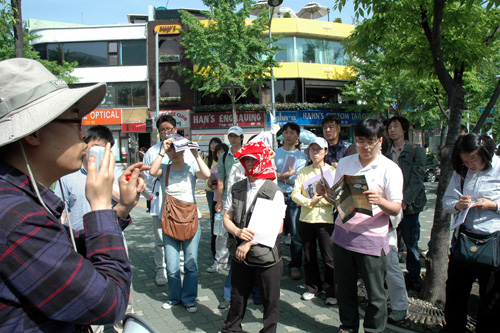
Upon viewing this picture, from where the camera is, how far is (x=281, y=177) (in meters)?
5.27

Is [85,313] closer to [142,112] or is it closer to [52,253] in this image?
[52,253]

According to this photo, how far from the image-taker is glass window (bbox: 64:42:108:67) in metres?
28.0

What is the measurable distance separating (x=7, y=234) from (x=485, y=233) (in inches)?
130

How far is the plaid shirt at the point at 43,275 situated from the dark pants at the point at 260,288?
2.05 metres

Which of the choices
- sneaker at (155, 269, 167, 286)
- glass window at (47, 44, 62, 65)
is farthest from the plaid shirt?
glass window at (47, 44, 62, 65)

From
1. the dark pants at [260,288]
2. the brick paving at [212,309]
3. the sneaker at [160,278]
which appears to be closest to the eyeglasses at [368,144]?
the dark pants at [260,288]

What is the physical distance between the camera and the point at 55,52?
28109 mm

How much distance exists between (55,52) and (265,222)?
1216 inches

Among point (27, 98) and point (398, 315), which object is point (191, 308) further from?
point (27, 98)

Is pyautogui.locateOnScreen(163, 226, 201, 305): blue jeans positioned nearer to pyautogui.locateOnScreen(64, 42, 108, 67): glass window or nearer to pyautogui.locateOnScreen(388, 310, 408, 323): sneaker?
pyautogui.locateOnScreen(388, 310, 408, 323): sneaker

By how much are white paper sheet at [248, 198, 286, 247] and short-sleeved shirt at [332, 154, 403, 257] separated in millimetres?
632

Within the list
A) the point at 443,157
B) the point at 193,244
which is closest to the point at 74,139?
the point at 193,244

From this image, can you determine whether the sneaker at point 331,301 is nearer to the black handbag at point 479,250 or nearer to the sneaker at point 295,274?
the sneaker at point 295,274

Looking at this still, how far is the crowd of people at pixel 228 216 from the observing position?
1.13m
